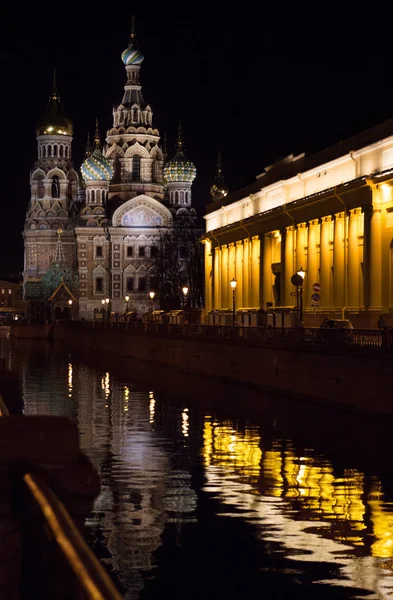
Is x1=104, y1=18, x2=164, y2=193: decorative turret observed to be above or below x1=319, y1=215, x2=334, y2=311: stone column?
above

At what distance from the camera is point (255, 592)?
1162 cm

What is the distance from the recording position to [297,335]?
117 feet

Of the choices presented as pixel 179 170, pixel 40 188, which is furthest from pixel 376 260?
pixel 40 188

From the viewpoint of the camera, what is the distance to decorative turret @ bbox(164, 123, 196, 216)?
13975 cm

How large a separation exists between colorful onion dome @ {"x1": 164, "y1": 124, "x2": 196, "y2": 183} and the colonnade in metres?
61.4

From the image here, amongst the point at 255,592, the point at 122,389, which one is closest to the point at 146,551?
the point at 255,592

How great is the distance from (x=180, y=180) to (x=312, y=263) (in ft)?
283

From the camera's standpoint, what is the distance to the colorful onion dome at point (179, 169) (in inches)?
5497

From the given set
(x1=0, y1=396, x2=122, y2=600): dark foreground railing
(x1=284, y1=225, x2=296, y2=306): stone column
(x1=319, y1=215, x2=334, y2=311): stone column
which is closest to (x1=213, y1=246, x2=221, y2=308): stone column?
(x1=284, y1=225, x2=296, y2=306): stone column

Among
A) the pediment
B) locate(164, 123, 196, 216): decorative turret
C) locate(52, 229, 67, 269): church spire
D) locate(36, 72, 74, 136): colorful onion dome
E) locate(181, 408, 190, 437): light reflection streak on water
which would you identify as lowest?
locate(181, 408, 190, 437): light reflection streak on water

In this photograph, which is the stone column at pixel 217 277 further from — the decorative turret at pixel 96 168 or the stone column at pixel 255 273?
the decorative turret at pixel 96 168

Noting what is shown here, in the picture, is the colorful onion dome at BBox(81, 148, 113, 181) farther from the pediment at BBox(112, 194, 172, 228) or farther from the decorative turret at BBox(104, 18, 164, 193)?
the pediment at BBox(112, 194, 172, 228)

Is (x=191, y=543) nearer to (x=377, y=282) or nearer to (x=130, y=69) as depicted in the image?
(x=377, y=282)

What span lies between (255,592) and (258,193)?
55.8 meters
